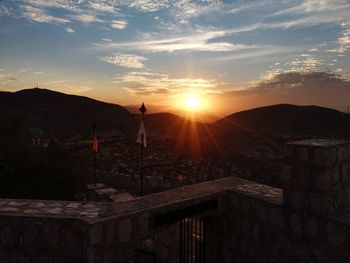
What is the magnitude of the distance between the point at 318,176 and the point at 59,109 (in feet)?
238

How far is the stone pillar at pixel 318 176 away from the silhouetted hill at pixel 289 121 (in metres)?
35.6

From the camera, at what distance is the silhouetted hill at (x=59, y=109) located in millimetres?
59094

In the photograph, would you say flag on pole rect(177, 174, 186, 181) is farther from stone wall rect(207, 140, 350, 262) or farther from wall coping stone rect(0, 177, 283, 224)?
stone wall rect(207, 140, 350, 262)

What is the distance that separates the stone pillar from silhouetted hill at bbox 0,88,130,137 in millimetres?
48475

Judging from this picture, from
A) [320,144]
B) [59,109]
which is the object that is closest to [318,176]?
[320,144]

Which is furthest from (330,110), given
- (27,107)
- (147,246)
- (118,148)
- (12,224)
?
(27,107)

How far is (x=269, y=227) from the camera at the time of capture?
185 inches

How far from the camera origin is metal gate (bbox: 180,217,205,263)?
5.68 m

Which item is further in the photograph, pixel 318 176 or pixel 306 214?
pixel 306 214

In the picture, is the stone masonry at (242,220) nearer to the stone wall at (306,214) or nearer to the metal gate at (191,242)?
the stone wall at (306,214)

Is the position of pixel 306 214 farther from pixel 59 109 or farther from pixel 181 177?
pixel 59 109

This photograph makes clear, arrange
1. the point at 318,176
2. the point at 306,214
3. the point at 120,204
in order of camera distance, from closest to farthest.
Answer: the point at 318,176, the point at 306,214, the point at 120,204

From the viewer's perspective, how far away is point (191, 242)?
18.8 ft

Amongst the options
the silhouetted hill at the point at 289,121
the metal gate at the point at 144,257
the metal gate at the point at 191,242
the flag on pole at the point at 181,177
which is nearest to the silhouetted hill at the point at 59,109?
the silhouetted hill at the point at 289,121
